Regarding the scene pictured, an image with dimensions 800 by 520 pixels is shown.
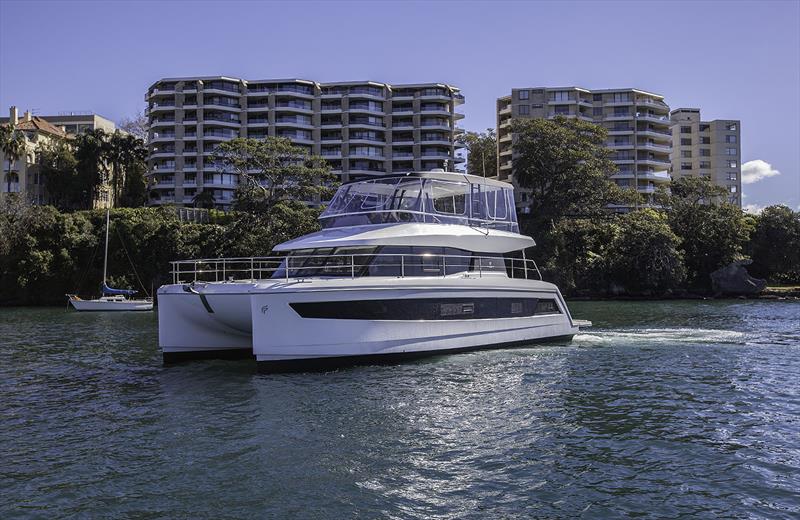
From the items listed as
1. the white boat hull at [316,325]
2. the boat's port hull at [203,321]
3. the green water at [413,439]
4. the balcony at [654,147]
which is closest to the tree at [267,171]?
the boat's port hull at [203,321]

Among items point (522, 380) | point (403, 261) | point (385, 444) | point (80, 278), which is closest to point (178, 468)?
point (385, 444)

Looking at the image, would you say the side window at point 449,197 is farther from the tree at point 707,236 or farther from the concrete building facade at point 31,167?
the concrete building facade at point 31,167

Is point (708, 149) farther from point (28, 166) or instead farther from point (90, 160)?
point (28, 166)

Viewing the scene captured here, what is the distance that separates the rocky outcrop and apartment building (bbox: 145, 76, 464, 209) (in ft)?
126

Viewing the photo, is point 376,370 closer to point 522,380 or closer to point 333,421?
point 522,380

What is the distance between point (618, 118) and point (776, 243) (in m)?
32.4

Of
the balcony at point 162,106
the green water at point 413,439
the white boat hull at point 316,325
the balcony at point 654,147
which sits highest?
the balcony at point 162,106

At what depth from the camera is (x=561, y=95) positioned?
90625 mm

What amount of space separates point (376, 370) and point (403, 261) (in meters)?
3.29

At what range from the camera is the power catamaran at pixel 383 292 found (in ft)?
52.5

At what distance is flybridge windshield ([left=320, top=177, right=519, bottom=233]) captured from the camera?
20.2 metres

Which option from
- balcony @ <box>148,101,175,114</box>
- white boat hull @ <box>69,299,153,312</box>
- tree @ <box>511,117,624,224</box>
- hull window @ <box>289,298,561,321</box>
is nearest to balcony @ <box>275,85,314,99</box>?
balcony @ <box>148,101,175,114</box>

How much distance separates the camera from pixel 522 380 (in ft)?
50.8

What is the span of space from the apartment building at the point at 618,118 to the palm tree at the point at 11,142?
195 ft
